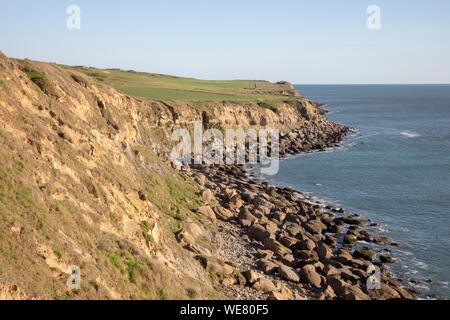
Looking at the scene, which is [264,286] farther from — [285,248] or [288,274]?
[285,248]

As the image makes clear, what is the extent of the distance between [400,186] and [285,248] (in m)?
30.5

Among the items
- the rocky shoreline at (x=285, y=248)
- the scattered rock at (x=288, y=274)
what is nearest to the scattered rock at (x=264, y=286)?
the rocky shoreline at (x=285, y=248)

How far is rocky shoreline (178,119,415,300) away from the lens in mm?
28297

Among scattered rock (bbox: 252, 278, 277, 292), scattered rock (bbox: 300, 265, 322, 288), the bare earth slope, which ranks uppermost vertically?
the bare earth slope

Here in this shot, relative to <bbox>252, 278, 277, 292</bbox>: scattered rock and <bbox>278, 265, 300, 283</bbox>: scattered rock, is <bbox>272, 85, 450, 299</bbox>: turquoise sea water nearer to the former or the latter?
<bbox>278, 265, 300, 283</bbox>: scattered rock

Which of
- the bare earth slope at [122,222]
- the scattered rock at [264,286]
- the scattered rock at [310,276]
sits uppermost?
the bare earth slope at [122,222]

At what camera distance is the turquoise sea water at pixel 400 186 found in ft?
119

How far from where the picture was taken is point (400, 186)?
58.5 meters

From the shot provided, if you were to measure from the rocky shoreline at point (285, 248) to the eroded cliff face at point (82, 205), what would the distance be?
183cm

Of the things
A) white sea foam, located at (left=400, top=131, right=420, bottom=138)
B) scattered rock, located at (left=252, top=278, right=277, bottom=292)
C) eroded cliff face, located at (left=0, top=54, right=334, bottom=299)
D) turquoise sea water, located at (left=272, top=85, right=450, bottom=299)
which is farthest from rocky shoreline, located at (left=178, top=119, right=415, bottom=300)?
white sea foam, located at (left=400, top=131, right=420, bottom=138)

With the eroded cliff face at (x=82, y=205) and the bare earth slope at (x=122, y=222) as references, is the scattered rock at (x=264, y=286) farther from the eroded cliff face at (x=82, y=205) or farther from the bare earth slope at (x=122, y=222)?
the eroded cliff face at (x=82, y=205)

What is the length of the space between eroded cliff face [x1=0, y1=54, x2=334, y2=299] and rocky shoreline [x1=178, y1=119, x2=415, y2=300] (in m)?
1.83

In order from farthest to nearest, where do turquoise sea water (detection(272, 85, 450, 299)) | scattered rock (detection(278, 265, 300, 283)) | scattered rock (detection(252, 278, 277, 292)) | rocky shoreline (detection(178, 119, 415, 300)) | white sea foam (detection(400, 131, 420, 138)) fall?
white sea foam (detection(400, 131, 420, 138)) → turquoise sea water (detection(272, 85, 450, 299)) → scattered rock (detection(278, 265, 300, 283)) → rocky shoreline (detection(178, 119, 415, 300)) → scattered rock (detection(252, 278, 277, 292))

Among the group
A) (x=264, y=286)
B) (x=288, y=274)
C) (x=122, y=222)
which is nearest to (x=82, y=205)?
(x=122, y=222)
